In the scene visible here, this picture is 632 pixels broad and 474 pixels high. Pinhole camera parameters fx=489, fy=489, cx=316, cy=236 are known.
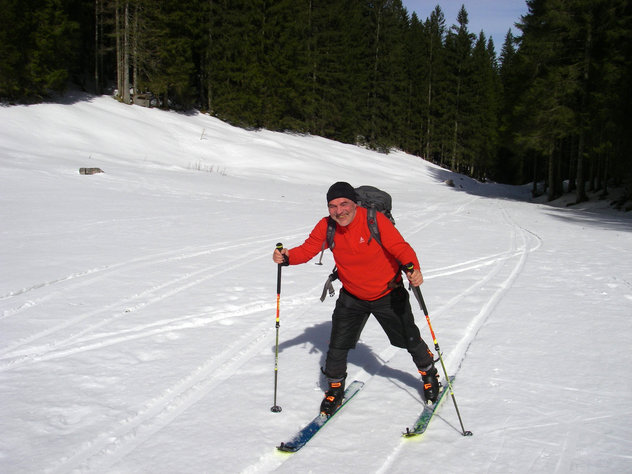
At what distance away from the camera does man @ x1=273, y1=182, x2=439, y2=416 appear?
3.82 m

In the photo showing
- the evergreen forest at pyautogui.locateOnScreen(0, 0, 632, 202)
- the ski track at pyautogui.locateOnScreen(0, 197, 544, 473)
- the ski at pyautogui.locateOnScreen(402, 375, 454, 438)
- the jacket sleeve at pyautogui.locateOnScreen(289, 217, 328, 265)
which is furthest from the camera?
the evergreen forest at pyautogui.locateOnScreen(0, 0, 632, 202)

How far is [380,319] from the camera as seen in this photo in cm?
416

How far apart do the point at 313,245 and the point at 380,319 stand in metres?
0.85

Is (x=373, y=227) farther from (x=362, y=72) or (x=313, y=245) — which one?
(x=362, y=72)

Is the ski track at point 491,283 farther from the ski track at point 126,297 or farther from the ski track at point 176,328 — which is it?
the ski track at point 126,297

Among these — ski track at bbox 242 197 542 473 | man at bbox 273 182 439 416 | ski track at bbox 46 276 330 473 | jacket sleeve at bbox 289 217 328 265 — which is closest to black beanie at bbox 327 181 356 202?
man at bbox 273 182 439 416

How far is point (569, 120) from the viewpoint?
2384 centimetres

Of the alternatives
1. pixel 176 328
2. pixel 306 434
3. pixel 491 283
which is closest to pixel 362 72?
pixel 491 283

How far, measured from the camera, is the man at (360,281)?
3822 mm

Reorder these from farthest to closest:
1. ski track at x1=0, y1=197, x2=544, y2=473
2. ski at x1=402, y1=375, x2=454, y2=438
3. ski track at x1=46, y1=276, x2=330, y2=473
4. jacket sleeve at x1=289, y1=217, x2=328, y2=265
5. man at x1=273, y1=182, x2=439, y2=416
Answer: jacket sleeve at x1=289, y1=217, x2=328, y2=265 < man at x1=273, y1=182, x2=439, y2=416 < ski at x1=402, y1=375, x2=454, y2=438 < ski track at x1=0, y1=197, x2=544, y2=473 < ski track at x1=46, y1=276, x2=330, y2=473

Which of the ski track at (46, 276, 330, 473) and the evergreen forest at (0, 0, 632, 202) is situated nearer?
the ski track at (46, 276, 330, 473)

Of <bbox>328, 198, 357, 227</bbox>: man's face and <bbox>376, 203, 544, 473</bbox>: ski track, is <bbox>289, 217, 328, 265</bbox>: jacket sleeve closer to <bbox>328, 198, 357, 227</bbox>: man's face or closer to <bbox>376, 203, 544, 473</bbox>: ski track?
<bbox>328, 198, 357, 227</bbox>: man's face

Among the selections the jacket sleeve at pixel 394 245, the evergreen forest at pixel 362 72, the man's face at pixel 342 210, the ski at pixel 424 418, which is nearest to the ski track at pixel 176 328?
the ski at pixel 424 418

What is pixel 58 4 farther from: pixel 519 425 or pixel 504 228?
pixel 519 425
